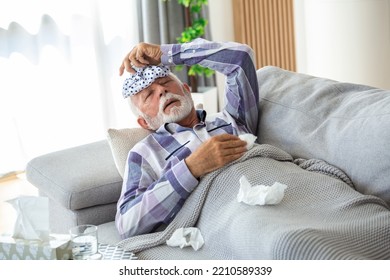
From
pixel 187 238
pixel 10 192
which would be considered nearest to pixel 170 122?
pixel 187 238

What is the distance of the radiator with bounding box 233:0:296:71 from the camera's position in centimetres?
525

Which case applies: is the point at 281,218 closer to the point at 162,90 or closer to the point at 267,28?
the point at 162,90

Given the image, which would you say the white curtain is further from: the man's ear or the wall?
the man's ear

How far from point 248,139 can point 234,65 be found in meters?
0.32

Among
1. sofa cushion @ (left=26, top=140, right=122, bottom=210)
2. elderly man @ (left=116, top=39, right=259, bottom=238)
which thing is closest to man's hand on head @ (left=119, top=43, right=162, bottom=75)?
elderly man @ (left=116, top=39, right=259, bottom=238)

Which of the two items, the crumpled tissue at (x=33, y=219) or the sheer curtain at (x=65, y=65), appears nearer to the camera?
the crumpled tissue at (x=33, y=219)

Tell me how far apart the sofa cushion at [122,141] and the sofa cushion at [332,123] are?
43 centimetres

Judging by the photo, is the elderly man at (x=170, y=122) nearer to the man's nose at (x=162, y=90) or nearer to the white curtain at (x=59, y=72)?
the man's nose at (x=162, y=90)

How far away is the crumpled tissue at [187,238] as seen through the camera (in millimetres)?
2312

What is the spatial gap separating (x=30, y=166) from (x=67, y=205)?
1.11 feet

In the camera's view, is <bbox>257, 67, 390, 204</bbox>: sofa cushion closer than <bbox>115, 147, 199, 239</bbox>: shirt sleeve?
Yes

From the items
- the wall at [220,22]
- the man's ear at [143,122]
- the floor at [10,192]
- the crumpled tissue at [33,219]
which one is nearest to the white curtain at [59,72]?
the floor at [10,192]

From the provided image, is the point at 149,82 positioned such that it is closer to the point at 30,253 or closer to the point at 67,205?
the point at 67,205

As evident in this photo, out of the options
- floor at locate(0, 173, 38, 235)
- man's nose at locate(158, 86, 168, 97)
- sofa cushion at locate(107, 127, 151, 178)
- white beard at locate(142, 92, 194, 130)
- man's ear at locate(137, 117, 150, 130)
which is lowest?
floor at locate(0, 173, 38, 235)
